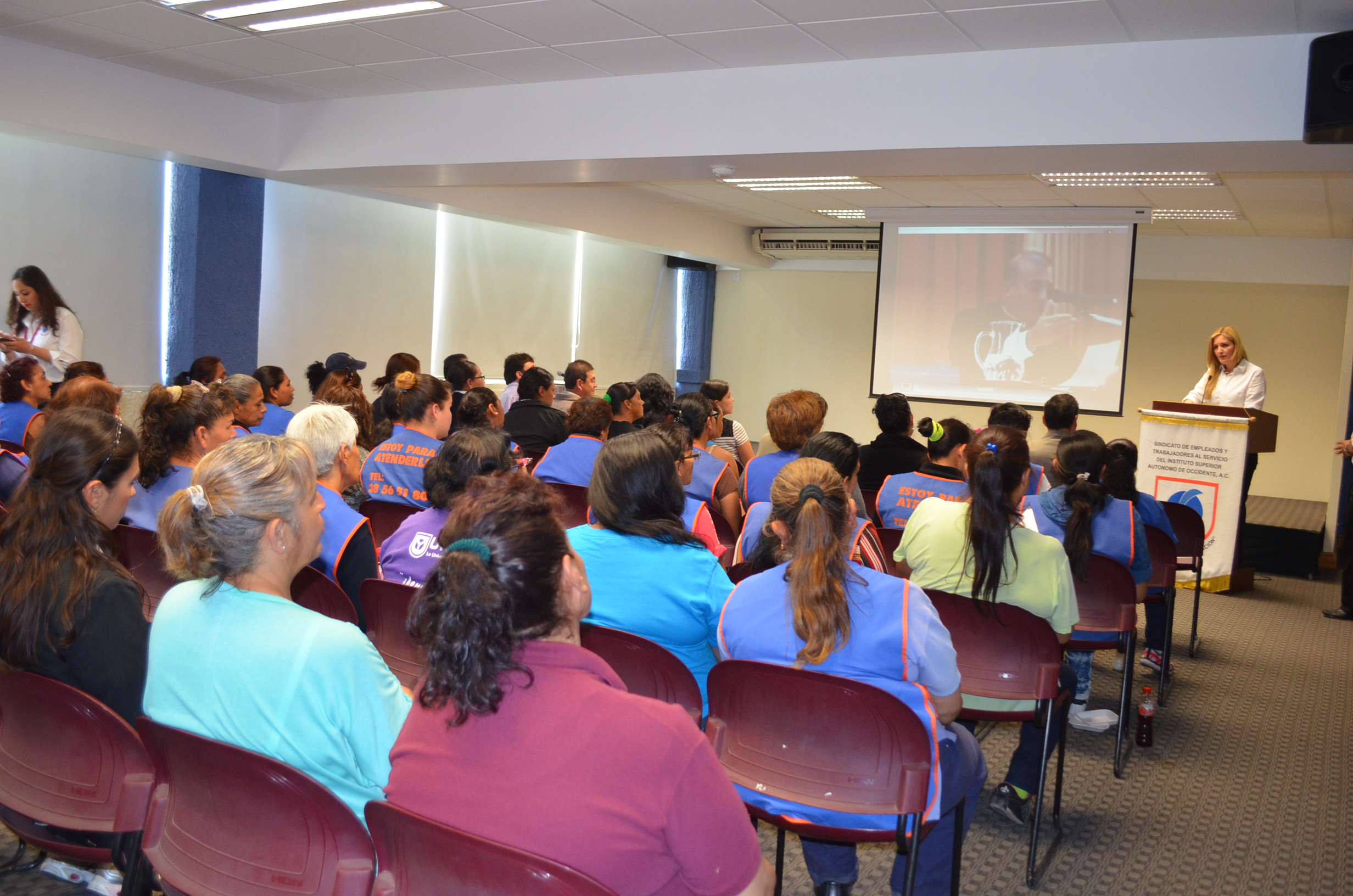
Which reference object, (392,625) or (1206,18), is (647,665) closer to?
(392,625)

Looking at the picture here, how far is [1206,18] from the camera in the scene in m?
4.07

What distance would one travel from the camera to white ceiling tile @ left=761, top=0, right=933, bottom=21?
4.17 meters

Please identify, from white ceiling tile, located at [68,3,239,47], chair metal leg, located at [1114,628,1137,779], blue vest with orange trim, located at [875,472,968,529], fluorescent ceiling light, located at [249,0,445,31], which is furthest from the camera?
white ceiling tile, located at [68,3,239,47]

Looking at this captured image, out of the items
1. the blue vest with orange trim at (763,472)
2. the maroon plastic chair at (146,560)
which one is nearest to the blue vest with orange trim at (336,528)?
the maroon plastic chair at (146,560)

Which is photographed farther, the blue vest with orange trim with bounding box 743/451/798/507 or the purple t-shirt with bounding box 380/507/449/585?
the blue vest with orange trim with bounding box 743/451/798/507

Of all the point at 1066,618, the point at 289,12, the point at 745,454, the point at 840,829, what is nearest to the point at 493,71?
the point at 289,12

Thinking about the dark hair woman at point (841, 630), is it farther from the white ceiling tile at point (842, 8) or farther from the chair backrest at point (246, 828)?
the white ceiling tile at point (842, 8)

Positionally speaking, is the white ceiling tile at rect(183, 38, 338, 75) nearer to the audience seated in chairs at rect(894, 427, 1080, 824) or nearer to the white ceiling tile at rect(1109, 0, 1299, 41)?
the white ceiling tile at rect(1109, 0, 1299, 41)

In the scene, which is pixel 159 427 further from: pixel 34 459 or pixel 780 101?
pixel 780 101

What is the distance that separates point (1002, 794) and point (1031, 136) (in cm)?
320

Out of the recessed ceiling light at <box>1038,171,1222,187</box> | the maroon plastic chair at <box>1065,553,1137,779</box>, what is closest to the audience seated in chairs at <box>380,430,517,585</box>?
the maroon plastic chair at <box>1065,553,1137,779</box>

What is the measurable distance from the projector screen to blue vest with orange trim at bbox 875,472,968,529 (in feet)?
16.8

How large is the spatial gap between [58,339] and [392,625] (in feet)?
13.6

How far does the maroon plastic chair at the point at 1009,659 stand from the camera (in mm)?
2541
